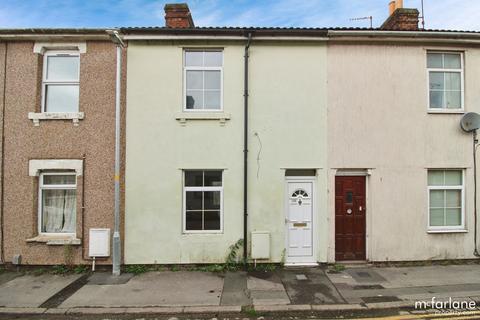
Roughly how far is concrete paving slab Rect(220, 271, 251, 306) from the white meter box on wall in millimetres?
3039

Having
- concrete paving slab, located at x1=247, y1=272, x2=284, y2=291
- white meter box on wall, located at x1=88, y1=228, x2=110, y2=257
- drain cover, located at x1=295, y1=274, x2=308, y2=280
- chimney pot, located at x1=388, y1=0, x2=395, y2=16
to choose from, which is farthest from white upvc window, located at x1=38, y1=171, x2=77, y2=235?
chimney pot, located at x1=388, y1=0, x2=395, y2=16

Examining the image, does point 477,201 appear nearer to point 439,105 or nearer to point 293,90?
point 439,105

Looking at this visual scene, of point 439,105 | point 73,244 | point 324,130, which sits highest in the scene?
point 439,105

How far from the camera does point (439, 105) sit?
758cm

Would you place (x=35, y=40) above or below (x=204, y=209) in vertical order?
above

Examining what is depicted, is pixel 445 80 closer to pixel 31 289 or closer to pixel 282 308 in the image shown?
pixel 282 308

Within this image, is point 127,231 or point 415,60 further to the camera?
point 415,60

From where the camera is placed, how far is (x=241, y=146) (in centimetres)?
713

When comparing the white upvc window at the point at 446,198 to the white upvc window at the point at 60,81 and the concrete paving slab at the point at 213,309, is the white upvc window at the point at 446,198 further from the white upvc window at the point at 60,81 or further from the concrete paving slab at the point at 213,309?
the white upvc window at the point at 60,81

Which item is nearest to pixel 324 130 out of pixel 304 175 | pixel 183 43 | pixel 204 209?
pixel 304 175

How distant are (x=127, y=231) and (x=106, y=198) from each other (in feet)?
3.24

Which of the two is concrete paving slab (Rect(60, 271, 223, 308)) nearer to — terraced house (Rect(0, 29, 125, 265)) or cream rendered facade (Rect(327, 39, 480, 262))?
terraced house (Rect(0, 29, 125, 265))

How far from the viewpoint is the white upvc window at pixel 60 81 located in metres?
7.30

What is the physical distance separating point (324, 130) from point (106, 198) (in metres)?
5.85
